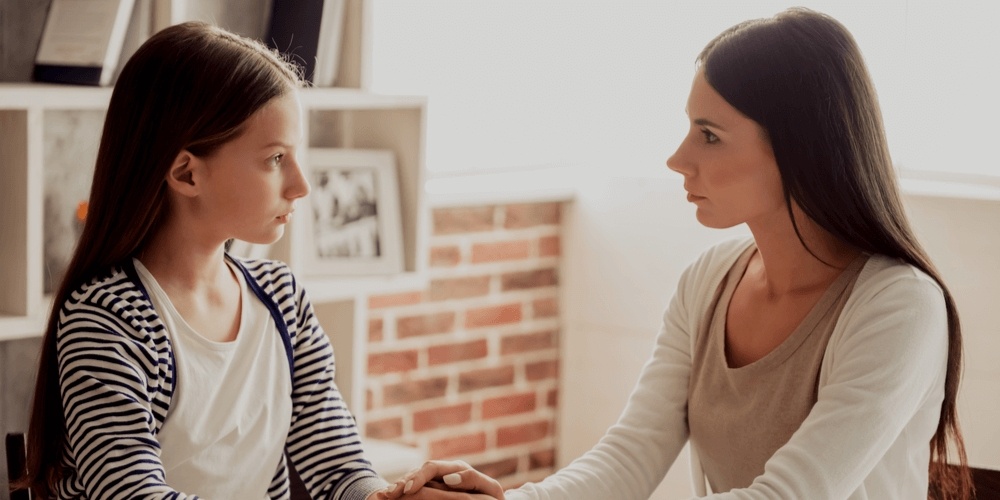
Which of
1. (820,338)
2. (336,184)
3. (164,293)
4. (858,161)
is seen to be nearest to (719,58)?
(858,161)

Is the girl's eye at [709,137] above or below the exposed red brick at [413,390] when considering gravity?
above

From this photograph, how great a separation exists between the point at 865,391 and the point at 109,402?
1.00 metres

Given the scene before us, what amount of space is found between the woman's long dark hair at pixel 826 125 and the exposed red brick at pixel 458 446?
1.86 metres

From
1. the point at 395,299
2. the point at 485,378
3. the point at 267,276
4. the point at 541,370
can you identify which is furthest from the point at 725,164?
the point at 541,370

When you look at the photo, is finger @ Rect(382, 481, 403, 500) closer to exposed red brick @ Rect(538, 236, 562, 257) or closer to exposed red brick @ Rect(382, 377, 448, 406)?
exposed red brick @ Rect(382, 377, 448, 406)

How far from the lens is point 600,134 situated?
3.64m

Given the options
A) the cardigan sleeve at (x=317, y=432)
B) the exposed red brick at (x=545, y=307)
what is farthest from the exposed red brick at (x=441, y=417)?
the cardigan sleeve at (x=317, y=432)

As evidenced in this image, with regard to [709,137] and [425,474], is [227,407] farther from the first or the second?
[709,137]

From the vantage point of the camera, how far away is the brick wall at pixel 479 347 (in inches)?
128

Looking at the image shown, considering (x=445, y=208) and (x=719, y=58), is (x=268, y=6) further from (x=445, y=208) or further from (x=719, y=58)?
(x=719, y=58)

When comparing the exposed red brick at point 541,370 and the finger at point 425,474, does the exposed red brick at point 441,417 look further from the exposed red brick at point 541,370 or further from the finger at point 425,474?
the finger at point 425,474

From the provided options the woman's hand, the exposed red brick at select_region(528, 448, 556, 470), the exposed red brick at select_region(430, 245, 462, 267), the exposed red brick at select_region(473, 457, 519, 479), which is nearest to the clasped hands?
the woman's hand

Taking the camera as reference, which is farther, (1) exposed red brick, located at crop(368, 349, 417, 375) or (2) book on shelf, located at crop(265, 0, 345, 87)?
(1) exposed red brick, located at crop(368, 349, 417, 375)

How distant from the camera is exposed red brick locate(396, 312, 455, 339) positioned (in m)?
3.24
